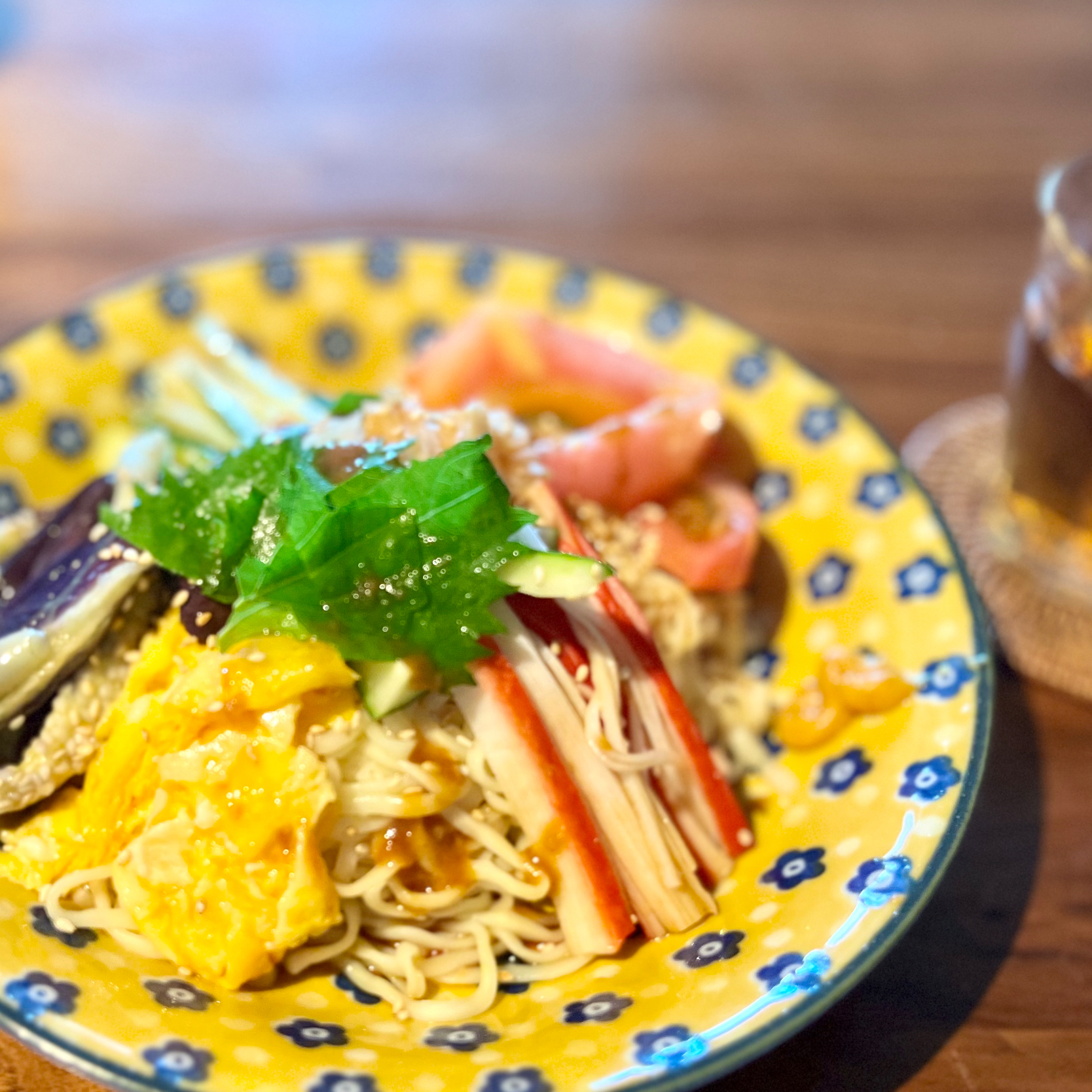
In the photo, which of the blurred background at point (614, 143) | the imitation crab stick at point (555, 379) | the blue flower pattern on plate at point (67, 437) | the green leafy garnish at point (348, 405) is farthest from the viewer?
the blurred background at point (614, 143)

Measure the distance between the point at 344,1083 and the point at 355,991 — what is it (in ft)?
1.27

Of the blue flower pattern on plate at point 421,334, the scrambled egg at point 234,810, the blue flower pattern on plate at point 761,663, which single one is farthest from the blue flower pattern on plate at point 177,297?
the blue flower pattern on plate at point 761,663

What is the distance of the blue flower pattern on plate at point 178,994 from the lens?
5.34 feet

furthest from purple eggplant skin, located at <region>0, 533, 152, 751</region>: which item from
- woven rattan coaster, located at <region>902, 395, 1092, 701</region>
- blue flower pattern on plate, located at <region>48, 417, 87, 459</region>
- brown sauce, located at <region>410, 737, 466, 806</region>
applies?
woven rattan coaster, located at <region>902, 395, 1092, 701</region>

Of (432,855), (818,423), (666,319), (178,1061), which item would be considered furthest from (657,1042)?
(666,319)

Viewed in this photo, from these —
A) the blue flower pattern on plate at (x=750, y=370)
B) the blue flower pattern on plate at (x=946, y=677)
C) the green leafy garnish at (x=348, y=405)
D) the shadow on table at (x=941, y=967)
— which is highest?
the green leafy garnish at (x=348, y=405)

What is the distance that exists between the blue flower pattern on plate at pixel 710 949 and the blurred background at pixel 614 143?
5.81 ft

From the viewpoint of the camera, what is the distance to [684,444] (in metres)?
2.52

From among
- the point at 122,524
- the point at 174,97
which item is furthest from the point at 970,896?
the point at 174,97

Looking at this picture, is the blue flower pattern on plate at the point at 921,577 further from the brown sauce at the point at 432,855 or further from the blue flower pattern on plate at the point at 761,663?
the brown sauce at the point at 432,855

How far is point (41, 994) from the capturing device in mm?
1517

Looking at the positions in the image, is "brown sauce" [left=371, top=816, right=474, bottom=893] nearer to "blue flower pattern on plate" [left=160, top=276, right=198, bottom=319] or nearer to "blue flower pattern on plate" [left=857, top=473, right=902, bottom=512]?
"blue flower pattern on plate" [left=857, top=473, right=902, bottom=512]

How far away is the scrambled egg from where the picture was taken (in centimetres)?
168

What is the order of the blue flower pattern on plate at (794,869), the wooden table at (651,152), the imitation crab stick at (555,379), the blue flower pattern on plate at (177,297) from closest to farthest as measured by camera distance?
the blue flower pattern on plate at (794,869), the imitation crab stick at (555,379), the blue flower pattern on plate at (177,297), the wooden table at (651,152)
